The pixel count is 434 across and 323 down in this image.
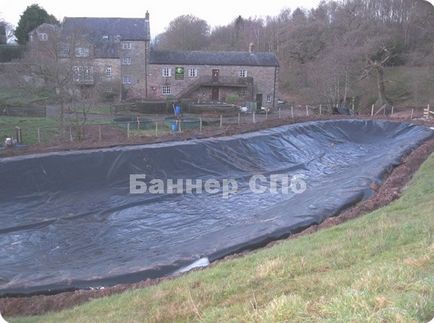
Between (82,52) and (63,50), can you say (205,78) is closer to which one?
(82,52)

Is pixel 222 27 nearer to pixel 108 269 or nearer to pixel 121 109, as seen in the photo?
pixel 121 109

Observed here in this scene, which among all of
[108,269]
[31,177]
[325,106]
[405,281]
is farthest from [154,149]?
[325,106]

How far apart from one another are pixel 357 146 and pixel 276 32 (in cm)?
3411

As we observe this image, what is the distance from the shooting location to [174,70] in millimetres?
46688

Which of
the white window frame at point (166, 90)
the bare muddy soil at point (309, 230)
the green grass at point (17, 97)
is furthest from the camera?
the white window frame at point (166, 90)

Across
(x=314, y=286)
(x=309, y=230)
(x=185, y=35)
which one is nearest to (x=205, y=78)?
(x=185, y=35)

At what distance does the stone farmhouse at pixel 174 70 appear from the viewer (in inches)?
1783

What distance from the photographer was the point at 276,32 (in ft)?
177

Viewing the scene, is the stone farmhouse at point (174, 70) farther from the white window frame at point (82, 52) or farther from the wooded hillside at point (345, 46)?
the white window frame at point (82, 52)

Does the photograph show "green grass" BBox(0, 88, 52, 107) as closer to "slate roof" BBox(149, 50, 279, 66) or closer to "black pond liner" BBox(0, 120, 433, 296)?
"slate roof" BBox(149, 50, 279, 66)

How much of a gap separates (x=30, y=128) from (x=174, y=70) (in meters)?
21.0

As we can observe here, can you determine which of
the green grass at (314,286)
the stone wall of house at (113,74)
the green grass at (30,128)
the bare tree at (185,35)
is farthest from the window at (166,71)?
the green grass at (314,286)

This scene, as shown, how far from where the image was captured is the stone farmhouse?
45.3m

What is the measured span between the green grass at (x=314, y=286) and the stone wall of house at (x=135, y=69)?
1578 inches
